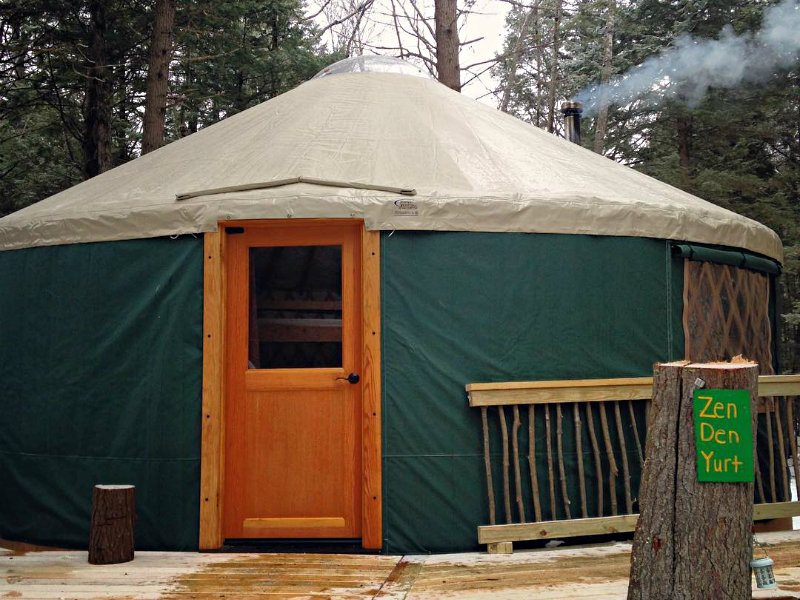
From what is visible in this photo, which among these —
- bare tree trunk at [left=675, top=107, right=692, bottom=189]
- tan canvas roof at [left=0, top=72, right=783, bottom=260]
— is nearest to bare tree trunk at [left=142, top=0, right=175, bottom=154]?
tan canvas roof at [left=0, top=72, right=783, bottom=260]

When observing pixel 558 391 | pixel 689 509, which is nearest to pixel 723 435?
pixel 689 509

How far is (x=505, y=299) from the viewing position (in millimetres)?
3852

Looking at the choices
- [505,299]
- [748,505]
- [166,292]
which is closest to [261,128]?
[166,292]

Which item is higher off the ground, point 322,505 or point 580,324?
point 580,324

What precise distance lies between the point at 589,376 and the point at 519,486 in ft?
2.02

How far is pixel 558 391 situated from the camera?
149 inches

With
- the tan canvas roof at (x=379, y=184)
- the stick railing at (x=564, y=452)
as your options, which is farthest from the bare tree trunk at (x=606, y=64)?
the stick railing at (x=564, y=452)

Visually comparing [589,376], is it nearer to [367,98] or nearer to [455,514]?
[455,514]

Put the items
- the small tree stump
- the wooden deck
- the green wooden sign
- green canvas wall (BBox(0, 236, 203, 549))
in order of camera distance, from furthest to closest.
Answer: green canvas wall (BBox(0, 236, 203, 549)), the small tree stump, the wooden deck, the green wooden sign

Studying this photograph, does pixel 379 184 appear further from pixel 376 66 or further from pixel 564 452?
pixel 376 66

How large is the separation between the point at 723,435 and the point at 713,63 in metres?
9.69

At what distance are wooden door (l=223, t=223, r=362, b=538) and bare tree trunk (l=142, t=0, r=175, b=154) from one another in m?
4.47

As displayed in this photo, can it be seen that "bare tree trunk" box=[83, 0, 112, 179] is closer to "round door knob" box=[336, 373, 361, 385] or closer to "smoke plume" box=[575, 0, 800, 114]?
"round door knob" box=[336, 373, 361, 385]

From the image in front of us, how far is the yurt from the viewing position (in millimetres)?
3727
